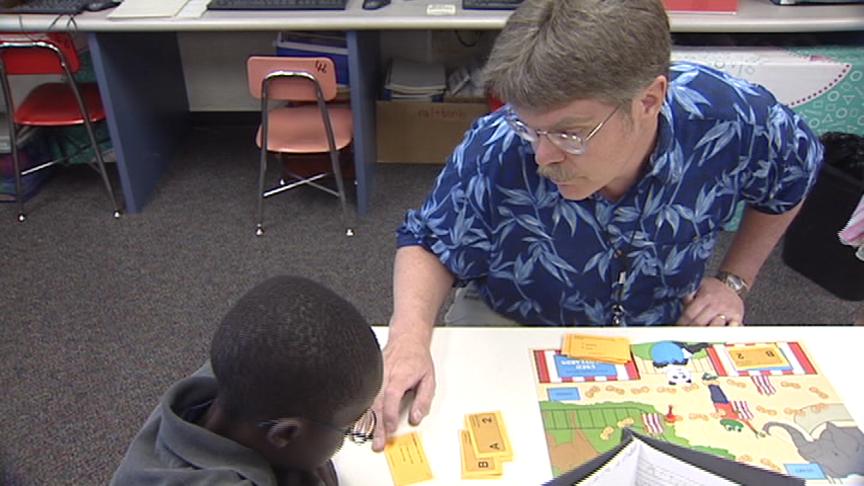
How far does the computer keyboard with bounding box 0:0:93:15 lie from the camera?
8.16ft

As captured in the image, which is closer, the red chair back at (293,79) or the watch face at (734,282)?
the watch face at (734,282)

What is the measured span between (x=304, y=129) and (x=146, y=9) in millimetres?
657

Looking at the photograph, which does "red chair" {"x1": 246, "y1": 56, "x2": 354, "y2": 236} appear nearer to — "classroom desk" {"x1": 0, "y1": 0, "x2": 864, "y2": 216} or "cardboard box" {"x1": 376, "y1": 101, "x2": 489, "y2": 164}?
"classroom desk" {"x1": 0, "y1": 0, "x2": 864, "y2": 216}

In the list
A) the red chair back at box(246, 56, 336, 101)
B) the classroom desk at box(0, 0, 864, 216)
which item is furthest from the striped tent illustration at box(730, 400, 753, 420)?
the red chair back at box(246, 56, 336, 101)

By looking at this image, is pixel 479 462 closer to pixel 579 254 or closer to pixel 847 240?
pixel 579 254

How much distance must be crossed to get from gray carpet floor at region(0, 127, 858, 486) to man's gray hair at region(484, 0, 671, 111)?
4.77ft

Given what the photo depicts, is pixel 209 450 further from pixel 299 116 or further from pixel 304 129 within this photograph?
pixel 299 116

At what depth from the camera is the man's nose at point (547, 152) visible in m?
1.02

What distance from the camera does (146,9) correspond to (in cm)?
255

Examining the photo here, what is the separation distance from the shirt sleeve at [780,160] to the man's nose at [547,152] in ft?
1.28

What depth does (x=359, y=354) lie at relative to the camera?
759 mm

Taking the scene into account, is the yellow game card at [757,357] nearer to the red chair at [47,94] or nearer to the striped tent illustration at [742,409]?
the striped tent illustration at [742,409]

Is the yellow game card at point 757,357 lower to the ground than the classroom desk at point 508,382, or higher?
higher

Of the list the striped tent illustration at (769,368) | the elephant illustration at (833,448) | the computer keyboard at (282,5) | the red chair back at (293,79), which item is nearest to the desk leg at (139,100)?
the computer keyboard at (282,5)
